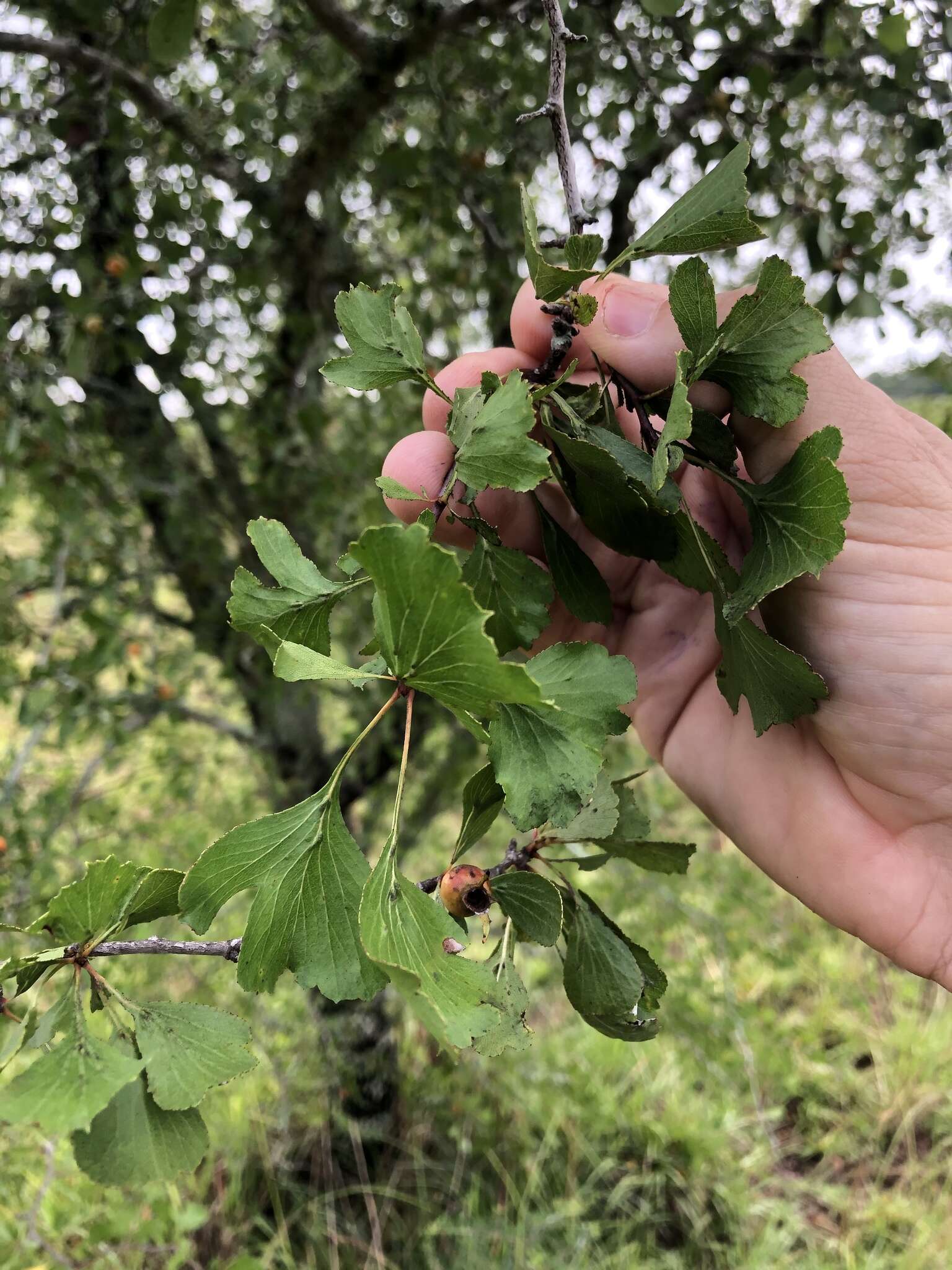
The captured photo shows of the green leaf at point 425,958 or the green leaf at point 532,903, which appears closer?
the green leaf at point 425,958

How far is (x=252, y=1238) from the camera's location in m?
2.16

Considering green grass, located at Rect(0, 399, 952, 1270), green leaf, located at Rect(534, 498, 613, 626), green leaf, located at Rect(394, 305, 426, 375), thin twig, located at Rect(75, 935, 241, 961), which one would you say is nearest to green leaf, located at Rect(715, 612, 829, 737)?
green leaf, located at Rect(534, 498, 613, 626)

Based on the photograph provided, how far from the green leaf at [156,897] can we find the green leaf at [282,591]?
174 millimetres

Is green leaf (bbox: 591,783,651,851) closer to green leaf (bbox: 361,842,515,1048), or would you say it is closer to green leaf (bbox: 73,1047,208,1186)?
green leaf (bbox: 361,842,515,1048)

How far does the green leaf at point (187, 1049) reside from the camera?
529 millimetres

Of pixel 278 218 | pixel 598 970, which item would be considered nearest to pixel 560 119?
pixel 598 970

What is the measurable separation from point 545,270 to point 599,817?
1.38 ft

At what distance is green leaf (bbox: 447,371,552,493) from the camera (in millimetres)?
510

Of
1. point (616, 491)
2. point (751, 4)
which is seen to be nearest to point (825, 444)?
point (616, 491)

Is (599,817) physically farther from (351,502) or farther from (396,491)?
(351,502)

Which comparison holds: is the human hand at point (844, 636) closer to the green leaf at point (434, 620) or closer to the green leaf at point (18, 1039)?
the green leaf at point (434, 620)

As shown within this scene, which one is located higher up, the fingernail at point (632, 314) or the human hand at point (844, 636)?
the fingernail at point (632, 314)

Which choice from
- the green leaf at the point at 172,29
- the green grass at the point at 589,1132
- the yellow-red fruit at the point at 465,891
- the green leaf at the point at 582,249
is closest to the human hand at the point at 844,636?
the green leaf at the point at 582,249

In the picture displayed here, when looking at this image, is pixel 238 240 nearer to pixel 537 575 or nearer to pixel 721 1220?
pixel 537 575
